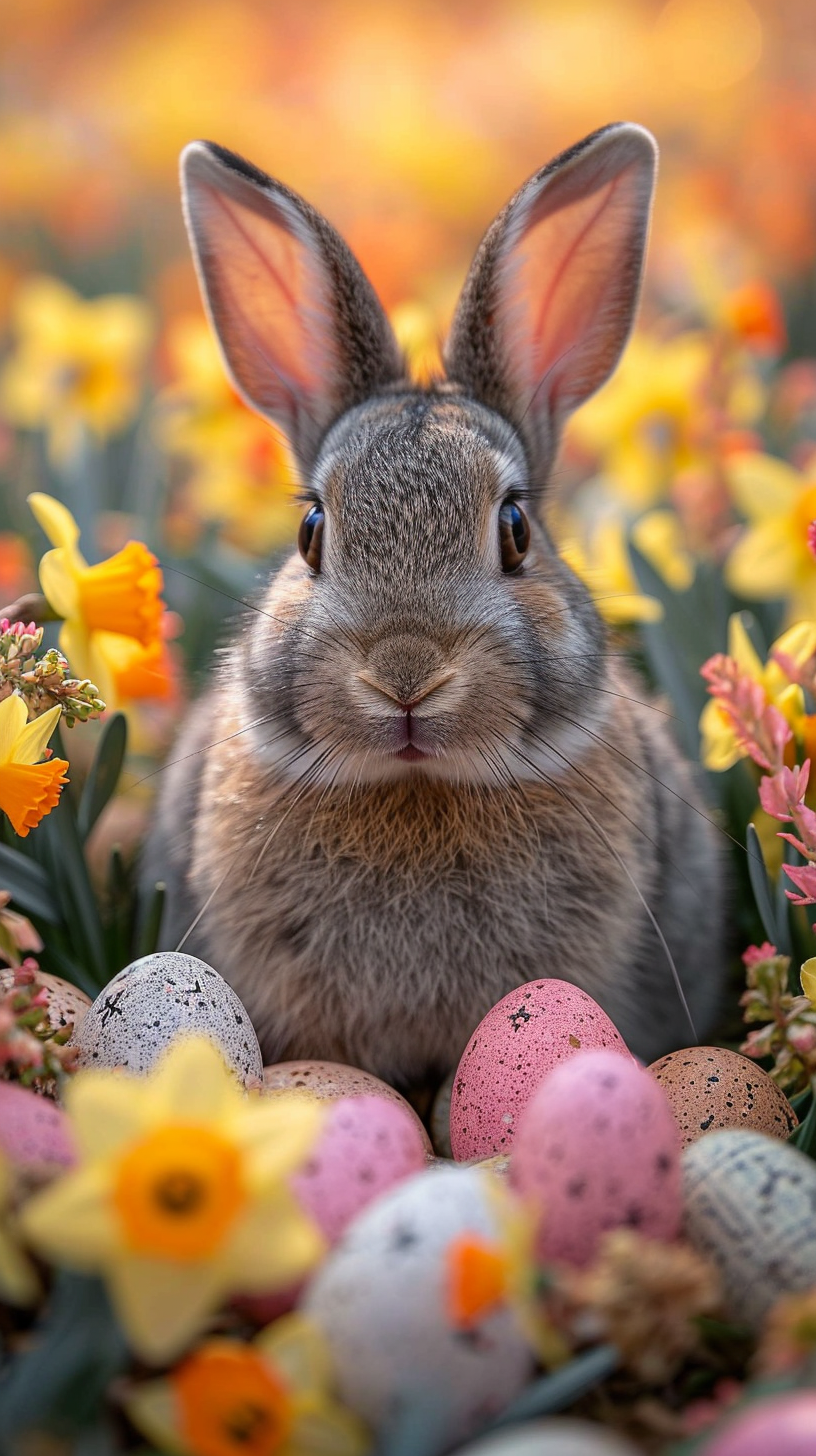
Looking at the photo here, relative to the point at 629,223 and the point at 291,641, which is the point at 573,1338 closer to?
the point at 291,641

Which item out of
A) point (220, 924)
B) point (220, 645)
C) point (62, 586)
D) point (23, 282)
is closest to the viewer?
point (62, 586)

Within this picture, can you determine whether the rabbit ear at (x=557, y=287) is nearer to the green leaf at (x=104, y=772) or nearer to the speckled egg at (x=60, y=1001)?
the green leaf at (x=104, y=772)

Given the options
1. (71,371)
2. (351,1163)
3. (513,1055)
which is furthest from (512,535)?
(71,371)

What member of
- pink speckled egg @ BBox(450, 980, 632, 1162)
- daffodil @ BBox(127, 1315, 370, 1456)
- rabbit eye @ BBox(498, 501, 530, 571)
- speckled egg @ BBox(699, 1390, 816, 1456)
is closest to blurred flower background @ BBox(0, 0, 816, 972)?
rabbit eye @ BBox(498, 501, 530, 571)

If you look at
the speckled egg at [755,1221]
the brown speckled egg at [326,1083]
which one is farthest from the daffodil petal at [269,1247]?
the brown speckled egg at [326,1083]

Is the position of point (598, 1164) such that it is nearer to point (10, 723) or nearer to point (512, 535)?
point (10, 723)

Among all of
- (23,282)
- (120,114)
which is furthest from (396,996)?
(120,114)

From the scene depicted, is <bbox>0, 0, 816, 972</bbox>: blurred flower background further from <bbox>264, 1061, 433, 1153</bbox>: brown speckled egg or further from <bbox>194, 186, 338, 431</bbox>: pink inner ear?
<bbox>264, 1061, 433, 1153</bbox>: brown speckled egg
